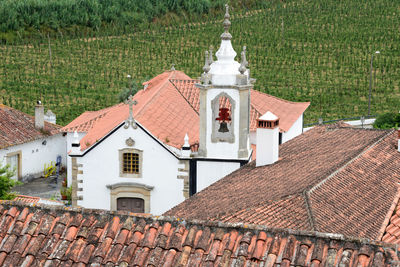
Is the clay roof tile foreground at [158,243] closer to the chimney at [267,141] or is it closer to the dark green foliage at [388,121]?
the chimney at [267,141]

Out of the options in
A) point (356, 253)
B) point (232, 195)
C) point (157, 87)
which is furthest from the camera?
point (157, 87)

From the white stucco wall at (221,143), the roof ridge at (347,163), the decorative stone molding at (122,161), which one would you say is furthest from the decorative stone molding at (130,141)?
the roof ridge at (347,163)

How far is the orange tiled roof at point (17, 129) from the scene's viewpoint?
35.8 m

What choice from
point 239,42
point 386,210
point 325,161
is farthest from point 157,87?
point 239,42

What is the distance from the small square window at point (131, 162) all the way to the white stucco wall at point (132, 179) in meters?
0.23

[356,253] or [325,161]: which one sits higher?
[325,161]

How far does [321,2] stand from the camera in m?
81.4

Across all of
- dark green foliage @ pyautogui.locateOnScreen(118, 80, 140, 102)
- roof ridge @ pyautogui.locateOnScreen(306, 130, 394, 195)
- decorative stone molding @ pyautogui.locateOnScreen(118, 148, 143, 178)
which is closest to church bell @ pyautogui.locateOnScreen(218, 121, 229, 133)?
decorative stone molding @ pyautogui.locateOnScreen(118, 148, 143, 178)

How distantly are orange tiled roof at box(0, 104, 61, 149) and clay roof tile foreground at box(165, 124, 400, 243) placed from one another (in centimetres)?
1532

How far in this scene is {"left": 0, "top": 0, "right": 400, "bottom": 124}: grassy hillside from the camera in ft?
182

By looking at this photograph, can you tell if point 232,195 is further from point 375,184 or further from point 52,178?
point 52,178

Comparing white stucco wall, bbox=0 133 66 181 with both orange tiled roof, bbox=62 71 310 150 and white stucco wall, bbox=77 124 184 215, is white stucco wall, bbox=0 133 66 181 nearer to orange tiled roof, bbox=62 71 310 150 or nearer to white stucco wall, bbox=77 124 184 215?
orange tiled roof, bbox=62 71 310 150

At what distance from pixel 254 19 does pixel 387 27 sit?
40.4ft

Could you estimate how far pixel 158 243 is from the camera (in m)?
10.3
